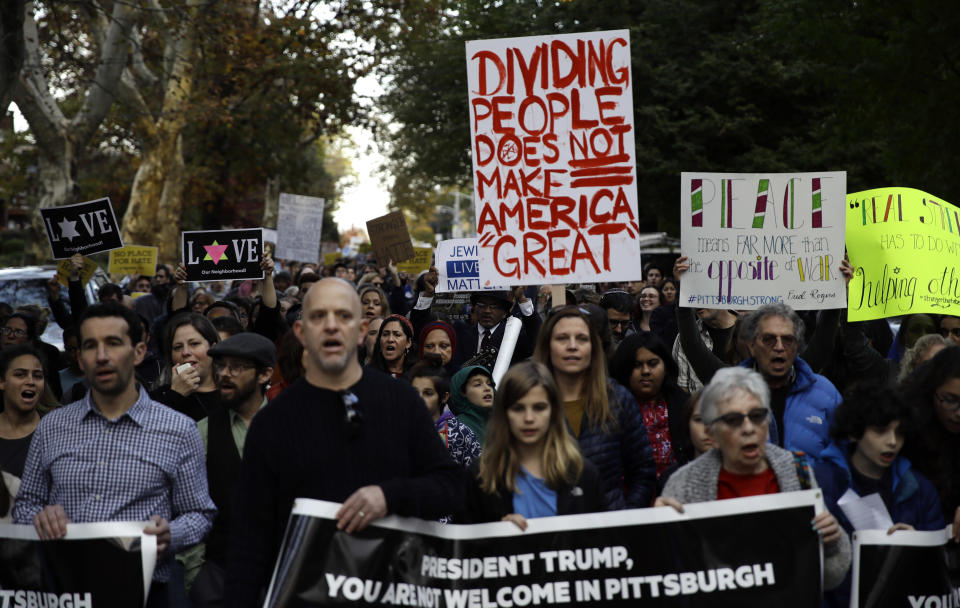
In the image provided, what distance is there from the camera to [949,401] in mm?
4840

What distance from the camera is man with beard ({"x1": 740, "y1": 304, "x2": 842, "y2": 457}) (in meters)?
5.35

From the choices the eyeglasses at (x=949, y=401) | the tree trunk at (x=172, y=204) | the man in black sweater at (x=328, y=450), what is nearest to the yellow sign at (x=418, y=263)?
the eyeglasses at (x=949, y=401)

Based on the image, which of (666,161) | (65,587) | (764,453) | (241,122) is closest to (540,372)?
(764,453)

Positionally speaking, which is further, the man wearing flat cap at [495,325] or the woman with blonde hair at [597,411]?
the man wearing flat cap at [495,325]

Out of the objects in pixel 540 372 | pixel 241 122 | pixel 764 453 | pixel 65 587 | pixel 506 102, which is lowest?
pixel 65 587

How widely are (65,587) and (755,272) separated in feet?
14.6

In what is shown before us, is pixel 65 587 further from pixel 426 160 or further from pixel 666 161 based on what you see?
pixel 426 160

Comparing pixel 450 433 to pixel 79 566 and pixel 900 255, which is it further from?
pixel 900 255

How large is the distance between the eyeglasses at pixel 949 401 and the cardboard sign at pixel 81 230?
26.4ft

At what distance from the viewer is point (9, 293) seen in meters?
13.1

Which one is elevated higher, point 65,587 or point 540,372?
point 540,372

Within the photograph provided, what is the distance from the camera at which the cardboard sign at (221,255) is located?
10750 millimetres

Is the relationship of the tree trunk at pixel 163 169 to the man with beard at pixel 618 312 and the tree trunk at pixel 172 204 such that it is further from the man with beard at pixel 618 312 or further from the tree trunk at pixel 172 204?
the man with beard at pixel 618 312

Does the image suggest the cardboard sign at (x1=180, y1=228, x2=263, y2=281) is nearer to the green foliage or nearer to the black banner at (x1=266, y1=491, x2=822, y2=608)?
the black banner at (x1=266, y1=491, x2=822, y2=608)
